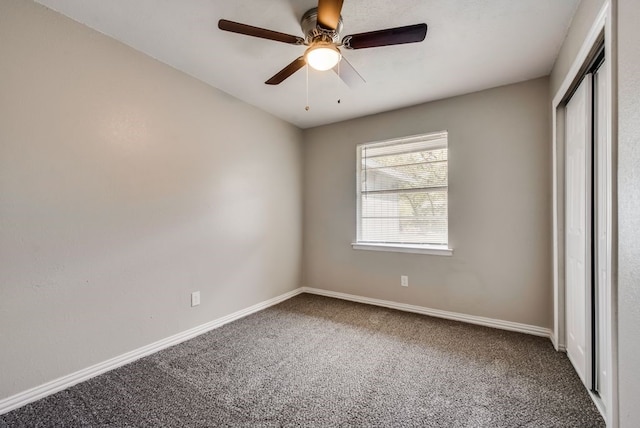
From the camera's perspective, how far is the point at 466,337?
252 cm

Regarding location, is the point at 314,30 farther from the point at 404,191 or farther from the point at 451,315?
the point at 451,315

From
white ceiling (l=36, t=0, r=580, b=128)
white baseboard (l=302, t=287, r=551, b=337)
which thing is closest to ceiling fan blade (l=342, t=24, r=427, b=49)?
white ceiling (l=36, t=0, r=580, b=128)

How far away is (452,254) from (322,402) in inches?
80.3

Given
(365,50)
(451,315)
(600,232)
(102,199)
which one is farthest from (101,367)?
(600,232)

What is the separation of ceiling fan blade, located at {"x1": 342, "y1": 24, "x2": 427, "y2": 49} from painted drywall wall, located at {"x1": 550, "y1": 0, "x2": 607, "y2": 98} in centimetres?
82

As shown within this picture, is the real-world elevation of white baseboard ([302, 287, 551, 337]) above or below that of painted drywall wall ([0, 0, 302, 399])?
below

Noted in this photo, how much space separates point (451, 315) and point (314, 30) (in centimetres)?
294

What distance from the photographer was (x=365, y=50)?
2.14 m

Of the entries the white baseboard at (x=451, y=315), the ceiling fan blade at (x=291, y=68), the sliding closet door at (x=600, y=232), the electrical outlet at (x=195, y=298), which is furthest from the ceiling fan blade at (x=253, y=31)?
the white baseboard at (x=451, y=315)

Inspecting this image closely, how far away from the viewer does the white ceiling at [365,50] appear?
1.73 m

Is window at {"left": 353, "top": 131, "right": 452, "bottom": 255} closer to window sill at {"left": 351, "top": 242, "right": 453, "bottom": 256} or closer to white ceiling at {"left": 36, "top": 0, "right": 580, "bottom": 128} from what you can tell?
window sill at {"left": 351, "top": 242, "right": 453, "bottom": 256}

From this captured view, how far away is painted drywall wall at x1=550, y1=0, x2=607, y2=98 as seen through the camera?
1476mm

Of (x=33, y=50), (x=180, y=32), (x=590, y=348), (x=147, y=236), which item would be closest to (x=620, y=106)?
(x=590, y=348)

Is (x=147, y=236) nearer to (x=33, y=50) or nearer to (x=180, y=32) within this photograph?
(x=33, y=50)
